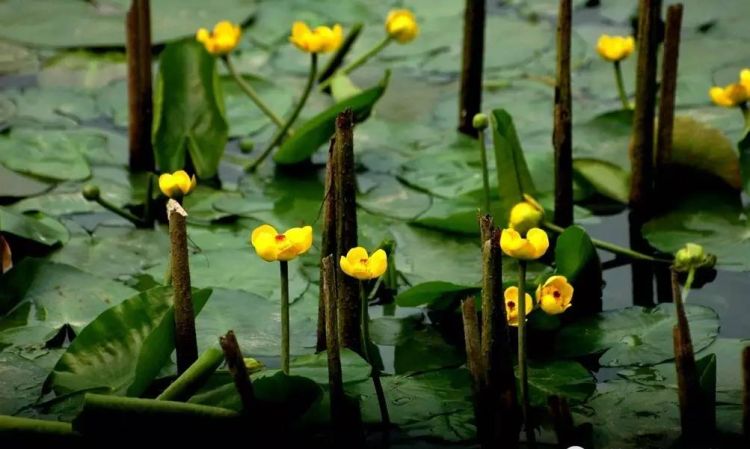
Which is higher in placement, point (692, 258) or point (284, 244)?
point (284, 244)

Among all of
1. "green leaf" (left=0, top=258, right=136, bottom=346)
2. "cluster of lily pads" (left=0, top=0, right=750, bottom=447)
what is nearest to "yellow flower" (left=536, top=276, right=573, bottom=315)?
"cluster of lily pads" (left=0, top=0, right=750, bottom=447)

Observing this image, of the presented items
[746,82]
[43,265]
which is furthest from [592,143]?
[43,265]

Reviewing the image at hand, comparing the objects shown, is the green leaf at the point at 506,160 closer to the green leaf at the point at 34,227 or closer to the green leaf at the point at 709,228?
the green leaf at the point at 709,228

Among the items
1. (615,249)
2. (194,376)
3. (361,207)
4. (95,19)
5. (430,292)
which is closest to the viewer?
(194,376)

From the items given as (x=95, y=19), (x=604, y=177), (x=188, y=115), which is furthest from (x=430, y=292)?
(x=95, y=19)

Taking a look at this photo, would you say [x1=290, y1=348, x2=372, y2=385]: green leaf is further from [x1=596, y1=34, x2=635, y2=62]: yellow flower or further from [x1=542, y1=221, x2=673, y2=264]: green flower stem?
[x1=596, y1=34, x2=635, y2=62]: yellow flower

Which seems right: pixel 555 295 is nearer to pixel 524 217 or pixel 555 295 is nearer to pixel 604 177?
pixel 524 217
